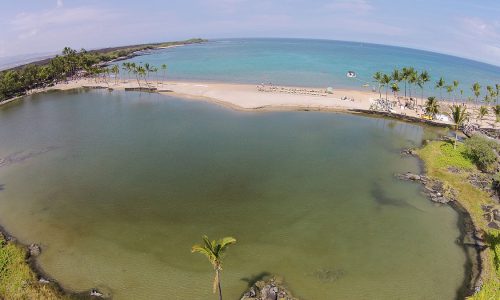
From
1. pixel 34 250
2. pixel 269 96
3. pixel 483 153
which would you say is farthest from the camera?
pixel 269 96

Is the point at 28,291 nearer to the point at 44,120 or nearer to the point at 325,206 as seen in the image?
the point at 325,206

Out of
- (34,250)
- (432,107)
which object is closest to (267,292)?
(34,250)

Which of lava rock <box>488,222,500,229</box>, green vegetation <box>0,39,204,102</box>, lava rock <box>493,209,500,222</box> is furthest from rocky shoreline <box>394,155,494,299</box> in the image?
green vegetation <box>0,39,204,102</box>

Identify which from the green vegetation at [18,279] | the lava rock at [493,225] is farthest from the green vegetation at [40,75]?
the lava rock at [493,225]

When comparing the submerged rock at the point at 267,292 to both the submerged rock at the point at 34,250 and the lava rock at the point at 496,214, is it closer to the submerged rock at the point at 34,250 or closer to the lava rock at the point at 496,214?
the submerged rock at the point at 34,250

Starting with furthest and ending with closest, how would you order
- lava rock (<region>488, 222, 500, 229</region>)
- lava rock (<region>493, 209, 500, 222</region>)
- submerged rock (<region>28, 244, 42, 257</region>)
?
lava rock (<region>493, 209, 500, 222</region>)
lava rock (<region>488, 222, 500, 229</region>)
submerged rock (<region>28, 244, 42, 257</region>)

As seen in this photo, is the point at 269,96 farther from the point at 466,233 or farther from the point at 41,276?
the point at 41,276

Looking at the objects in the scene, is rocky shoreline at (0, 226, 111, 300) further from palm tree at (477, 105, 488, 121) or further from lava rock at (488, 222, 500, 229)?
palm tree at (477, 105, 488, 121)
